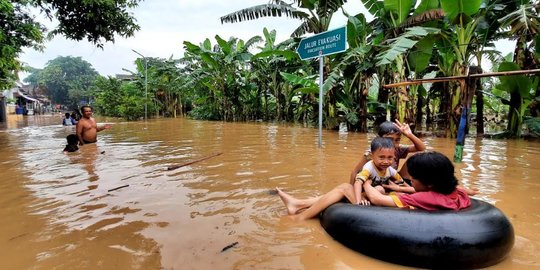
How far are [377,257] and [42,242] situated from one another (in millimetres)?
2707

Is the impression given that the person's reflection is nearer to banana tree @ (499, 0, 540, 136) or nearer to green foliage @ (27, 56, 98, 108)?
banana tree @ (499, 0, 540, 136)

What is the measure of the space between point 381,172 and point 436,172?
86 centimetres

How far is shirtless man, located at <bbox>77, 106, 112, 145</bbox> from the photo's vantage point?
27.9 feet

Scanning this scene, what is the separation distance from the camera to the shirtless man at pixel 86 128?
8.51m

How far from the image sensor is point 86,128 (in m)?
8.77

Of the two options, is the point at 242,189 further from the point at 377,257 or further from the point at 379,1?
the point at 379,1

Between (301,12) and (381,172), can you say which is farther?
Result: (301,12)

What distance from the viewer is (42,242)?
2.84m

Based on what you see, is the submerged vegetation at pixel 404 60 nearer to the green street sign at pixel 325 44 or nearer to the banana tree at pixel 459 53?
the banana tree at pixel 459 53

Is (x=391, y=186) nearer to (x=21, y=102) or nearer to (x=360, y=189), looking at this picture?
(x=360, y=189)

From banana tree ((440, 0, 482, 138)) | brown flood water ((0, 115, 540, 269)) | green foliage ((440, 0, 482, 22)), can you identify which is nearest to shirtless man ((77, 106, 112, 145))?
brown flood water ((0, 115, 540, 269))

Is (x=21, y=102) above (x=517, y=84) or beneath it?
above

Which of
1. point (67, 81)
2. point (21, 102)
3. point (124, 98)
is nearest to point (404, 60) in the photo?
point (124, 98)

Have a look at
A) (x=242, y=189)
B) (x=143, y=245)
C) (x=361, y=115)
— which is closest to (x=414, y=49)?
(x=361, y=115)
